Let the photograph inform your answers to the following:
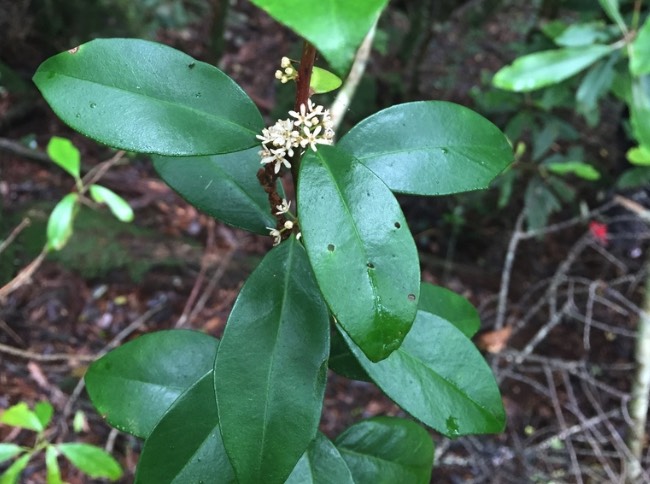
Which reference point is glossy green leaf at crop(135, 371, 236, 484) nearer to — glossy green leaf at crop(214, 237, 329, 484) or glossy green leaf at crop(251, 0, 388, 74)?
glossy green leaf at crop(214, 237, 329, 484)

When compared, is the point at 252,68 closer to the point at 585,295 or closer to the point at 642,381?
the point at 585,295

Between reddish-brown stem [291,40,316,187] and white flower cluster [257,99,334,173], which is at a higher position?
reddish-brown stem [291,40,316,187]

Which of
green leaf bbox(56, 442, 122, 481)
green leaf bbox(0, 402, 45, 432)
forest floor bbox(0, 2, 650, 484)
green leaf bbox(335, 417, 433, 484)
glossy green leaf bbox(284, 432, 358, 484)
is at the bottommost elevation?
forest floor bbox(0, 2, 650, 484)

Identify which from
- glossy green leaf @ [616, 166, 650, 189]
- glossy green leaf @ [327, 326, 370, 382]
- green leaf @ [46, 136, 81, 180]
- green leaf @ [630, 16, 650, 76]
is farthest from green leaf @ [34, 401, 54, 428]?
glossy green leaf @ [616, 166, 650, 189]

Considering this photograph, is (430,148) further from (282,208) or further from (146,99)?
(146,99)

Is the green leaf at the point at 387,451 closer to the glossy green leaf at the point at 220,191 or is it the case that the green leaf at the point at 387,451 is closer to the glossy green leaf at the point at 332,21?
the glossy green leaf at the point at 220,191

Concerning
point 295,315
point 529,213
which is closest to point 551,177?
point 529,213

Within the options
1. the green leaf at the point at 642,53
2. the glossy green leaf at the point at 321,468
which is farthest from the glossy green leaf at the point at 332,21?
the green leaf at the point at 642,53
